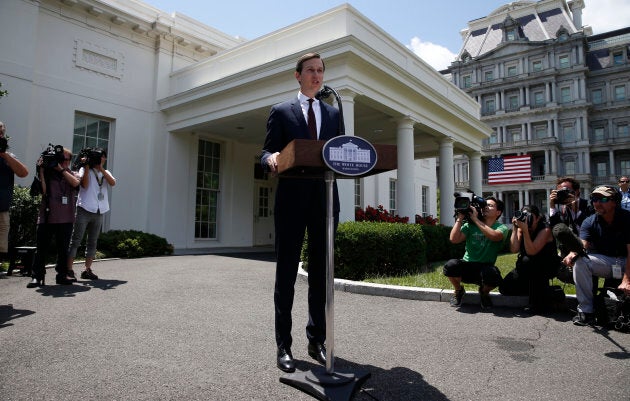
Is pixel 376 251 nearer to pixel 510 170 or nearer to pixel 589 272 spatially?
pixel 589 272

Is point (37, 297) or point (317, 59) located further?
point (37, 297)

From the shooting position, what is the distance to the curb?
15.2ft

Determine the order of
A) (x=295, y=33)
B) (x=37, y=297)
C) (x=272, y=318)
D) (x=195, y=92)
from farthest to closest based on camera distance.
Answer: (x=195, y=92), (x=295, y=33), (x=37, y=297), (x=272, y=318)

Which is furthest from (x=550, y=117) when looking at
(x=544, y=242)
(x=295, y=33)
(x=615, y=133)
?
(x=544, y=242)

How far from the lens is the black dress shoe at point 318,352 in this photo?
105 inches

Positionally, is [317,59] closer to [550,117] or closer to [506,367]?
[506,367]

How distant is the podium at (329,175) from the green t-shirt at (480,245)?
2.94 metres

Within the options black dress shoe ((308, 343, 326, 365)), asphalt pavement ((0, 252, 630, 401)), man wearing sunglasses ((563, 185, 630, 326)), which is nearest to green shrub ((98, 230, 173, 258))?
asphalt pavement ((0, 252, 630, 401))

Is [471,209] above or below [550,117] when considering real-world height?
below

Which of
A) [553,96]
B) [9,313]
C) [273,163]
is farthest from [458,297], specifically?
[553,96]

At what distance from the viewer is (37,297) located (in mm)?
4766

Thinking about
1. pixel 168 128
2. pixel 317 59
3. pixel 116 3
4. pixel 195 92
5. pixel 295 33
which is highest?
pixel 116 3

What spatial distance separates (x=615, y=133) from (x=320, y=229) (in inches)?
2575

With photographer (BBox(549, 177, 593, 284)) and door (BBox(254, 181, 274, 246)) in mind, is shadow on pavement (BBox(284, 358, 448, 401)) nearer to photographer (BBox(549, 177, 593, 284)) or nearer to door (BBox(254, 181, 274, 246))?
photographer (BBox(549, 177, 593, 284))
